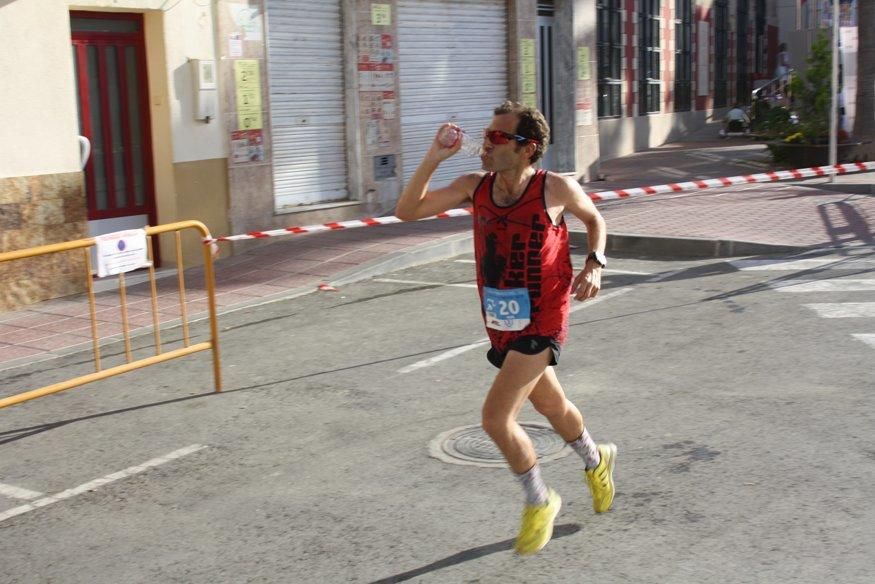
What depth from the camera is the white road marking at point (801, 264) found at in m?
10.5

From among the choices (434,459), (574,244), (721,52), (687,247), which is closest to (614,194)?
(687,247)

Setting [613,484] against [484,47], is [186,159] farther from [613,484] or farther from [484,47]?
[613,484]

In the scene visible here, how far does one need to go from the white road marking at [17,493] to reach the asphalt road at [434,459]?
0.05 ft

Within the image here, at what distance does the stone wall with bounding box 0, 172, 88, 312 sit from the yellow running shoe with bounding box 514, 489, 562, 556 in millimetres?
7291

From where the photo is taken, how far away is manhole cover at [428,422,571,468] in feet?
18.4

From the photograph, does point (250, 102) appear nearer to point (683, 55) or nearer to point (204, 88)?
point (204, 88)

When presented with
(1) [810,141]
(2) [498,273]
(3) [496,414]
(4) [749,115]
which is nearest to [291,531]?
(3) [496,414]

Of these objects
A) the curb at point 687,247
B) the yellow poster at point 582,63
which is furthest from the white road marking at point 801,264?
the yellow poster at point 582,63

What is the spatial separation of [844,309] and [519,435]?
4.96 meters

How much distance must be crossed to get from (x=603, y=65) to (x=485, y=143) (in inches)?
798

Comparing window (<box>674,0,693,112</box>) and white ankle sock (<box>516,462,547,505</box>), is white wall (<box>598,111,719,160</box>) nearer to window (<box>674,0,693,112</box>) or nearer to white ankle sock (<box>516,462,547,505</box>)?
window (<box>674,0,693,112</box>)

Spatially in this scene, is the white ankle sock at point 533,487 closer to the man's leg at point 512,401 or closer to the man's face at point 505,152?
the man's leg at point 512,401

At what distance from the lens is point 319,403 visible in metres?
6.86

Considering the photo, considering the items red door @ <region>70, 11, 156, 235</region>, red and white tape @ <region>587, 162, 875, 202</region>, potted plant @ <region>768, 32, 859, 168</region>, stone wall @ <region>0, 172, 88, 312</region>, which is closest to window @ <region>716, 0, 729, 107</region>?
potted plant @ <region>768, 32, 859, 168</region>
